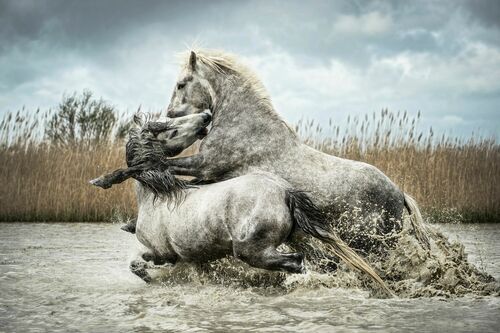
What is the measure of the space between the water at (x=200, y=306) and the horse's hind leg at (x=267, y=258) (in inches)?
9.4

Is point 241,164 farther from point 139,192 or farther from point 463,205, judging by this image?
point 463,205

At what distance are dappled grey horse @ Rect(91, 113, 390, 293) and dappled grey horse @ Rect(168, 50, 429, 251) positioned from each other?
0.23m

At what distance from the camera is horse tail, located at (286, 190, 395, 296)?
4.47m

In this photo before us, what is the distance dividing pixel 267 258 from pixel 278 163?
0.99 metres

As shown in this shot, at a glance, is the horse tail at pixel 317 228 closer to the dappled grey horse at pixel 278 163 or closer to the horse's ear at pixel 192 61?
the dappled grey horse at pixel 278 163

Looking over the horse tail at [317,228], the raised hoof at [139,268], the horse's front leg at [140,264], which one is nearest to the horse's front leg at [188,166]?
the horse's front leg at [140,264]

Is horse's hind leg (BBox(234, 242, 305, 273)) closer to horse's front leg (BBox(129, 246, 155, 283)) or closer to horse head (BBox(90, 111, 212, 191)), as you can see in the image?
horse head (BBox(90, 111, 212, 191))

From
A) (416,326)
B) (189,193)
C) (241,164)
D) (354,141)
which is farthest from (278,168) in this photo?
(354,141)

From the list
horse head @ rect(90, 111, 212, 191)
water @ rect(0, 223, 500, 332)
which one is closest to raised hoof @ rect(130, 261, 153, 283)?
water @ rect(0, 223, 500, 332)

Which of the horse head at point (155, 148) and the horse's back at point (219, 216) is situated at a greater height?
the horse head at point (155, 148)

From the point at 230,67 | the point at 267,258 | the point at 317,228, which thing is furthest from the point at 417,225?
the point at 230,67

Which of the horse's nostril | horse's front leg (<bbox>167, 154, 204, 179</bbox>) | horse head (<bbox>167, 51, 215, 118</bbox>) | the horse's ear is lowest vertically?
horse's front leg (<bbox>167, 154, 204, 179</bbox>)

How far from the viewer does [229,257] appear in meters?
4.74

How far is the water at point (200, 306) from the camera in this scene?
3699 mm
